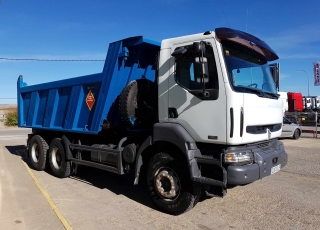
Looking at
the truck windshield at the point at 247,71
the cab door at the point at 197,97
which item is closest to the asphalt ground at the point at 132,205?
the cab door at the point at 197,97

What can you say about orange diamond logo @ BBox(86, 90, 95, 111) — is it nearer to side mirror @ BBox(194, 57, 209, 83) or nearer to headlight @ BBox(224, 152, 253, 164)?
side mirror @ BBox(194, 57, 209, 83)

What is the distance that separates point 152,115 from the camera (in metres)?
5.70

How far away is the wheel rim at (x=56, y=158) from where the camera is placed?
7.63 metres

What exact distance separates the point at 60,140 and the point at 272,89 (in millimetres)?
5280

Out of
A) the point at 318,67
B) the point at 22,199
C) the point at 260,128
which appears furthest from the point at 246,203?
the point at 318,67

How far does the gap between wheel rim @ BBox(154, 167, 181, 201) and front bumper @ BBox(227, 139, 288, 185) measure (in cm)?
96

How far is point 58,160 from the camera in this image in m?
7.68

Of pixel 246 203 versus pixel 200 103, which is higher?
pixel 200 103

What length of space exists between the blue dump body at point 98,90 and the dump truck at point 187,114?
0.07 ft

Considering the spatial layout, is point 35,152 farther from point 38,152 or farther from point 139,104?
point 139,104

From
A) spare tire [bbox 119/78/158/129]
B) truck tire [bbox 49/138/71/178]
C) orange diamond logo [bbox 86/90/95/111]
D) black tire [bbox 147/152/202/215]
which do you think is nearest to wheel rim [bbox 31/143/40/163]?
truck tire [bbox 49/138/71/178]

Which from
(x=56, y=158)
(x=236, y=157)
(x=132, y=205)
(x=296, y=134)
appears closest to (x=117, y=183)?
(x=132, y=205)

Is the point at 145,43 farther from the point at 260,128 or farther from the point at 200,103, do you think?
the point at 260,128

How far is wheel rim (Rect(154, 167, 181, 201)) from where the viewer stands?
15.3ft
